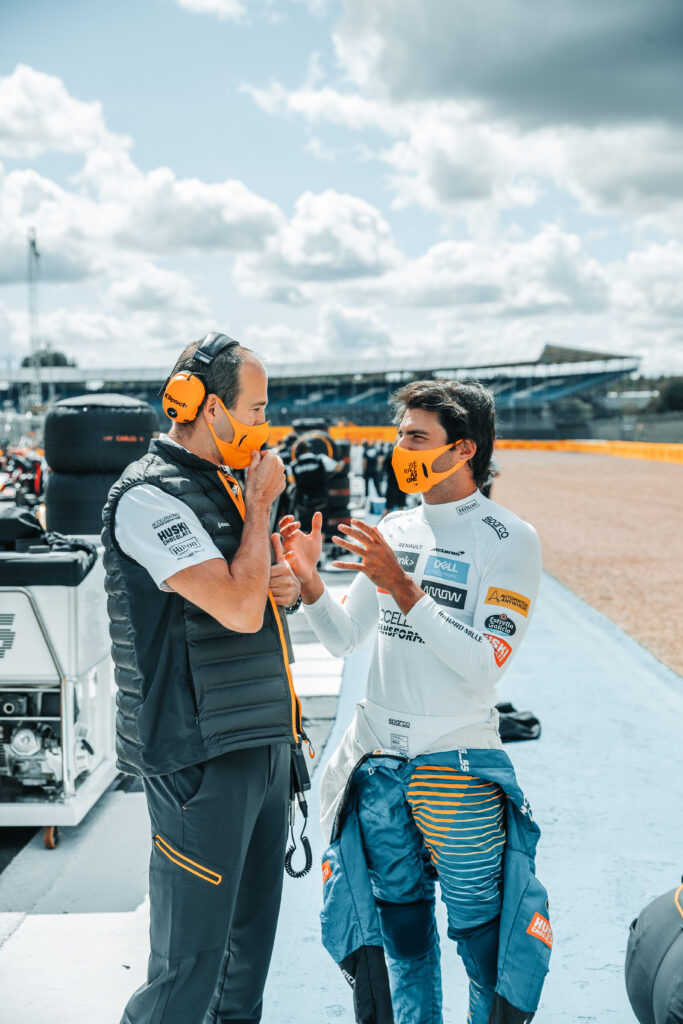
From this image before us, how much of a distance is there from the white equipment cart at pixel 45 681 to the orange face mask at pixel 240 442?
5.86 ft

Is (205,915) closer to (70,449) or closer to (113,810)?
(113,810)

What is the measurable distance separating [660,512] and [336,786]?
59.6 ft

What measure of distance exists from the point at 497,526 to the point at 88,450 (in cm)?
362

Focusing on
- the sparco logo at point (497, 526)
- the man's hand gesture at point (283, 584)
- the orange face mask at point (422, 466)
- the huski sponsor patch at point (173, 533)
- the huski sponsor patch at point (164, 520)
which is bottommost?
the man's hand gesture at point (283, 584)

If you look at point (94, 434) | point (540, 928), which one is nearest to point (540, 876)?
point (540, 928)

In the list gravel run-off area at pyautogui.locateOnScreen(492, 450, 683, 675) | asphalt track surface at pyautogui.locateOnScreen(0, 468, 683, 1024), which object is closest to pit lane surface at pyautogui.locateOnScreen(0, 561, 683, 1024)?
asphalt track surface at pyautogui.locateOnScreen(0, 468, 683, 1024)

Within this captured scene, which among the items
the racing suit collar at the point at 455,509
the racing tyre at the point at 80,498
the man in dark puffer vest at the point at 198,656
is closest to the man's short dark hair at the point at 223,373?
the man in dark puffer vest at the point at 198,656

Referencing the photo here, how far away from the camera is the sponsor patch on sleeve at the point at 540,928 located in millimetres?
2203

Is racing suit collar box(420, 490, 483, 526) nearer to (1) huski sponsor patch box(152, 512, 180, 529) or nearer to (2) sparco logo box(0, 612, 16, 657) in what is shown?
(1) huski sponsor patch box(152, 512, 180, 529)

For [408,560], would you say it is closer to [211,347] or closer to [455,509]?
[455,509]

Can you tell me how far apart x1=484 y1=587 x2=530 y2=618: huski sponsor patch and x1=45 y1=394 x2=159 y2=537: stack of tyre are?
3529 millimetres

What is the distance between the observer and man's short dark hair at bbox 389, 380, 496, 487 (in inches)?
96.2

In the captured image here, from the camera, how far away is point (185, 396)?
2.22 metres

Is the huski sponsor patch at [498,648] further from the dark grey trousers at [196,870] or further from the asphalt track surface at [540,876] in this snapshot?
the asphalt track surface at [540,876]
